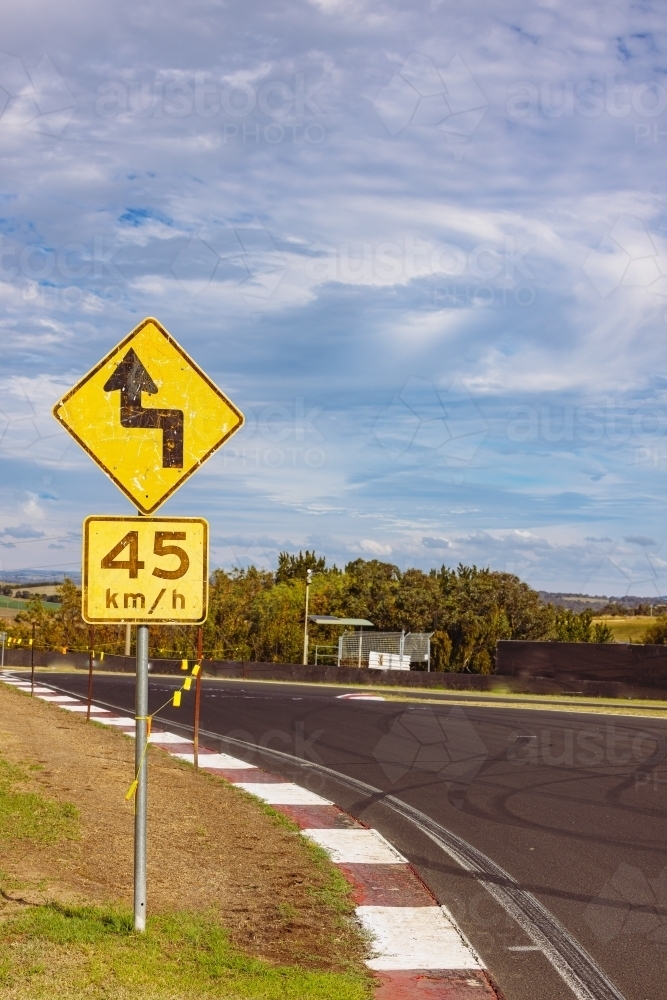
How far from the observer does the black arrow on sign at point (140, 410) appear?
240 inches

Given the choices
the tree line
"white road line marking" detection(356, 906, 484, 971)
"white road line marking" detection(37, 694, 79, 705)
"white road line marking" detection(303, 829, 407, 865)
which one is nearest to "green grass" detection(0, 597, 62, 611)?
the tree line

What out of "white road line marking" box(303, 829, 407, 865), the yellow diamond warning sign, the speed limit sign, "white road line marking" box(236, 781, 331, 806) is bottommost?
"white road line marking" box(236, 781, 331, 806)

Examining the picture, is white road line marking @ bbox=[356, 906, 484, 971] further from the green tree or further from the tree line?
the green tree

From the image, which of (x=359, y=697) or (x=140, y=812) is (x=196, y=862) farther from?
(x=359, y=697)

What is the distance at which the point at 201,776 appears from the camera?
42.4ft

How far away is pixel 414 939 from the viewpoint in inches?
254

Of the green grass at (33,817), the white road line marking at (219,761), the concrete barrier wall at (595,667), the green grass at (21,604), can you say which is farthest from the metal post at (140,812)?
the green grass at (21,604)

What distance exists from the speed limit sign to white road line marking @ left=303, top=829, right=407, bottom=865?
3548 millimetres

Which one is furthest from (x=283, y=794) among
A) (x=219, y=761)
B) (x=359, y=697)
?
(x=359, y=697)

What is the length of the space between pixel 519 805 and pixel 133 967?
7168 millimetres

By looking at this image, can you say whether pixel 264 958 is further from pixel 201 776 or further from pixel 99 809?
pixel 201 776

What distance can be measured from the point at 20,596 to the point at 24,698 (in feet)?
292

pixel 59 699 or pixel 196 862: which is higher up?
pixel 196 862

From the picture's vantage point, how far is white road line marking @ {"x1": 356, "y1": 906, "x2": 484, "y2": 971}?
6.01m
